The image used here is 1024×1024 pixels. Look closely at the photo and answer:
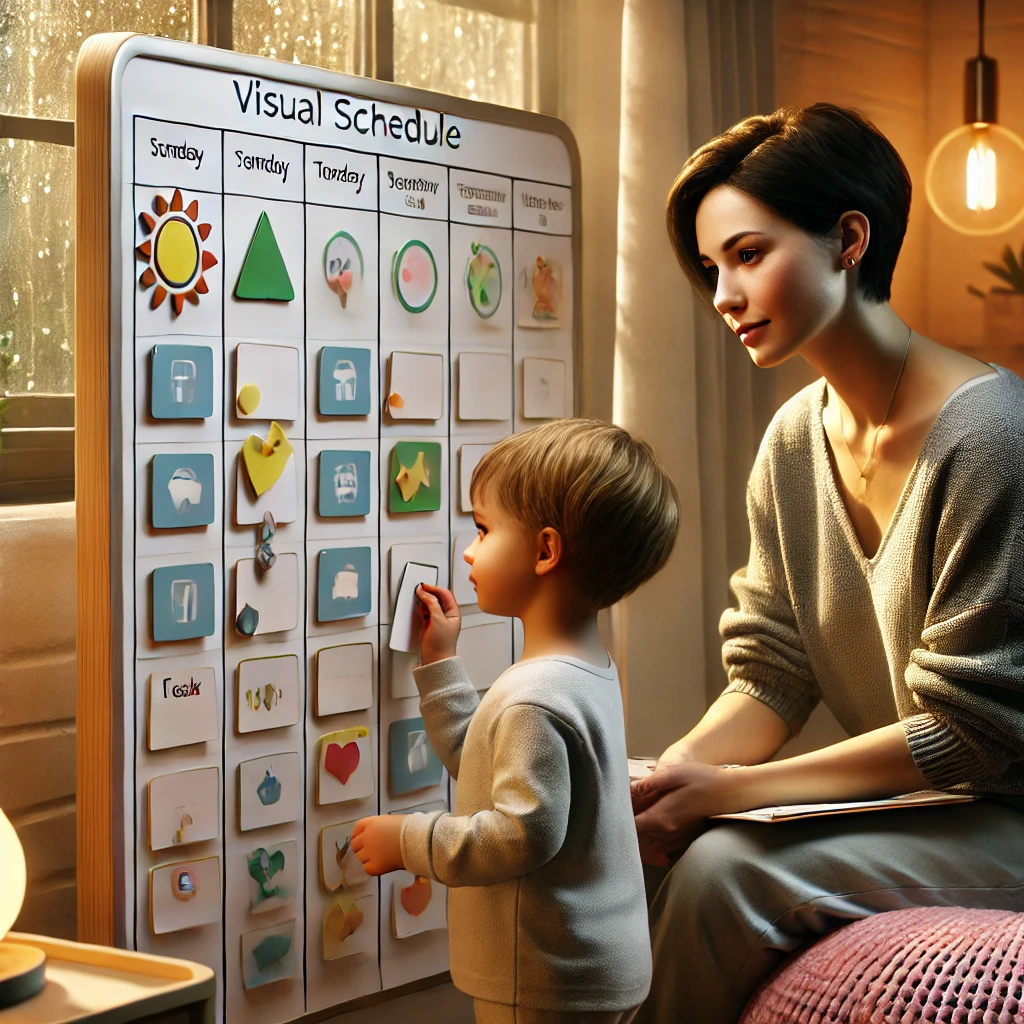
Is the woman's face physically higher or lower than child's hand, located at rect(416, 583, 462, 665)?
higher

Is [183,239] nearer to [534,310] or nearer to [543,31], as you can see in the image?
[534,310]

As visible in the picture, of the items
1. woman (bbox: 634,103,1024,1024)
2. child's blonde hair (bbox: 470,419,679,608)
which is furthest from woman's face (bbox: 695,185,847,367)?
child's blonde hair (bbox: 470,419,679,608)

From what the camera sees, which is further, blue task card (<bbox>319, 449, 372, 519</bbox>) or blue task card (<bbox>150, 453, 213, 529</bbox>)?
blue task card (<bbox>319, 449, 372, 519</bbox>)

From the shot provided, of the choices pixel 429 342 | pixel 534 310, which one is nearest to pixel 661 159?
pixel 534 310

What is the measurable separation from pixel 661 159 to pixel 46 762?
1.21 m

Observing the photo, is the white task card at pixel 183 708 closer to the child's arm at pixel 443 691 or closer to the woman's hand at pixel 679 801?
the child's arm at pixel 443 691

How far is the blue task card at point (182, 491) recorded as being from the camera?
1254mm

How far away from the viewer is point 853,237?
132 cm

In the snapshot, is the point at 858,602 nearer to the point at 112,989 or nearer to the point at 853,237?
the point at 853,237

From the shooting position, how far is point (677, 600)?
1970 millimetres

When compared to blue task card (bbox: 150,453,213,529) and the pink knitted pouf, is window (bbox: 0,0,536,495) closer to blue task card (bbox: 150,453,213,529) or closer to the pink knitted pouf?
blue task card (bbox: 150,453,213,529)

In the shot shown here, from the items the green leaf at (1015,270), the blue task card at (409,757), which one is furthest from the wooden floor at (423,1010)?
the green leaf at (1015,270)

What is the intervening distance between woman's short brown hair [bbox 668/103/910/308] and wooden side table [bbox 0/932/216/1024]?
0.93 m

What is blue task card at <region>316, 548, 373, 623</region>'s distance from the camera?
140cm
